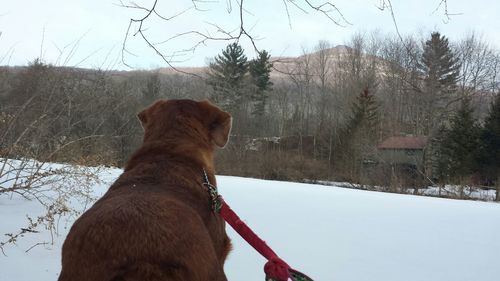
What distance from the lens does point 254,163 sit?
1751 inches

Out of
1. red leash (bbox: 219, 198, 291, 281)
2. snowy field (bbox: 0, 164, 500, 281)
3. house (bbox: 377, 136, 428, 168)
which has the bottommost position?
snowy field (bbox: 0, 164, 500, 281)

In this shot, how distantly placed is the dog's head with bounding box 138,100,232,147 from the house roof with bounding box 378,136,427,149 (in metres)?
46.1

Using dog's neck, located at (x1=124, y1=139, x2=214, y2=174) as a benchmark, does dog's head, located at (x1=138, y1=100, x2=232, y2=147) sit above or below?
above

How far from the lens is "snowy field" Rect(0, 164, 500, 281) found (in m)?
4.83

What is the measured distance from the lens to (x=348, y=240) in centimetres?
591

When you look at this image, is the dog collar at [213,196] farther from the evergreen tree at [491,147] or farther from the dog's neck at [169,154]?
the evergreen tree at [491,147]

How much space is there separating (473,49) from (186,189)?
6048 centimetres

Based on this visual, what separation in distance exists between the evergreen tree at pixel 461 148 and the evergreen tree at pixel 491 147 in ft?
1.76

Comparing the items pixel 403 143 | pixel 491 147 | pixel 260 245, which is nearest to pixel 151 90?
pixel 403 143

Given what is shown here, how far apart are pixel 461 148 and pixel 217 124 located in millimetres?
41504

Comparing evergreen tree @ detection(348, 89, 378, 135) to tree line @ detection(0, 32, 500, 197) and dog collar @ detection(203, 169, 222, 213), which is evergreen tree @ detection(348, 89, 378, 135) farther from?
dog collar @ detection(203, 169, 222, 213)

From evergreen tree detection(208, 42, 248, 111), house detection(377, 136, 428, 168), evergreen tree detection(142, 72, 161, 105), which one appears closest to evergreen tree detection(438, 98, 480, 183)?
house detection(377, 136, 428, 168)

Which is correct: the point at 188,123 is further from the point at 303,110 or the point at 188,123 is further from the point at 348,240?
the point at 303,110

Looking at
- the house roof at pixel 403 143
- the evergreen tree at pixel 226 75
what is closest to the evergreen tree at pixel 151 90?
the evergreen tree at pixel 226 75
